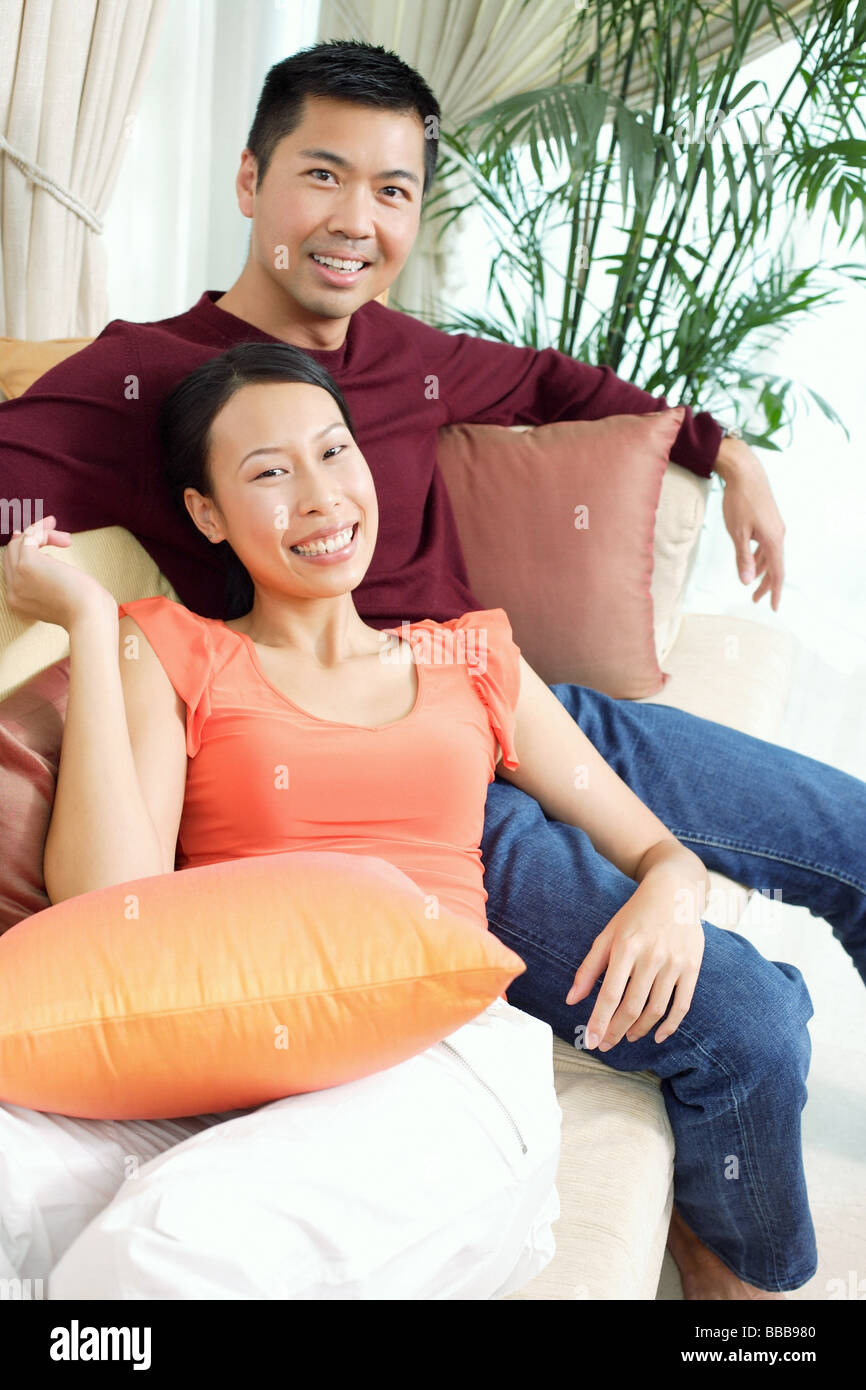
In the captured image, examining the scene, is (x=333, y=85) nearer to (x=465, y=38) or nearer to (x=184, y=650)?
(x=184, y=650)

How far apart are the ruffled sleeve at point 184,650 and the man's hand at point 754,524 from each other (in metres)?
0.89

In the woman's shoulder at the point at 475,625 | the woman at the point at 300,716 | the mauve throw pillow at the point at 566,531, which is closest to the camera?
the woman at the point at 300,716

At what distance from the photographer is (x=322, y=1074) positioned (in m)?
0.83

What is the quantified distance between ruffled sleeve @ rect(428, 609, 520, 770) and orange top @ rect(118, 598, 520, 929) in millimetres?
53

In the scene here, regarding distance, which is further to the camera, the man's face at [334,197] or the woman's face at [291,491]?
the man's face at [334,197]

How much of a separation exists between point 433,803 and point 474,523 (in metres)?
0.66

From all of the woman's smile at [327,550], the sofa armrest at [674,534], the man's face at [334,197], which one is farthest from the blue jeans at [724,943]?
the man's face at [334,197]

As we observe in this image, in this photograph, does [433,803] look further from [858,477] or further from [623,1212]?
[858,477]

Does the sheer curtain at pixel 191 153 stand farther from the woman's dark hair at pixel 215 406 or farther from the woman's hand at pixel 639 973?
the woman's hand at pixel 639 973

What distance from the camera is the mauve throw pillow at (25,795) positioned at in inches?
40.1

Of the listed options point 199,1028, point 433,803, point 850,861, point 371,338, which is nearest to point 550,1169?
point 199,1028

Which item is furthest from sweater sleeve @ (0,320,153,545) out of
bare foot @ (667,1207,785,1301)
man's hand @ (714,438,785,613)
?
bare foot @ (667,1207,785,1301)

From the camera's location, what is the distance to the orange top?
45.9 inches

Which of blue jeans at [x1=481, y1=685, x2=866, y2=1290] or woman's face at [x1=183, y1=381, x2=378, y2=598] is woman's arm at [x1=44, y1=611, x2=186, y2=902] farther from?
blue jeans at [x1=481, y1=685, x2=866, y2=1290]
